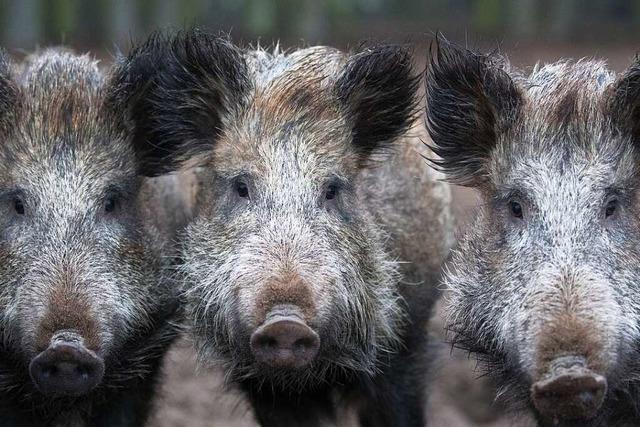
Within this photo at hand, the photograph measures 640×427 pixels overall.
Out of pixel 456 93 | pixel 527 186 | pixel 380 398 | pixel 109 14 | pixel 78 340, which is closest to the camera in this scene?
pixel 78 340

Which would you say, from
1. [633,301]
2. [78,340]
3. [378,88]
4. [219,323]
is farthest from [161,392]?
[633,301]

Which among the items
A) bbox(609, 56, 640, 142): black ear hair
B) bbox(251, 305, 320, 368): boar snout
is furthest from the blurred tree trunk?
bbox(251, 305, 320, 368): boar snout

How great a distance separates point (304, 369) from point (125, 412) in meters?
1.28

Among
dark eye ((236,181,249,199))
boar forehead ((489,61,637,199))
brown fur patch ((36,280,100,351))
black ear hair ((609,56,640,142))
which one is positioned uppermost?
black ear hair ((609,56,640,142))

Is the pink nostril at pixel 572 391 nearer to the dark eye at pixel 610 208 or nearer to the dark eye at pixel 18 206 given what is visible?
the dark eye at pixel 610 208

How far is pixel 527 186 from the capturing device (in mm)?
6457

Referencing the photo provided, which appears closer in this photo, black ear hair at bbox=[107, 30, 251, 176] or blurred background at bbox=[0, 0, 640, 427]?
black ear hair at bbox=[107, 30, 251, 176]

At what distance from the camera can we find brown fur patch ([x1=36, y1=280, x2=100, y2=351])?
6.08 meters

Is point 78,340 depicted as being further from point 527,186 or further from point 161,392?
point 527,186

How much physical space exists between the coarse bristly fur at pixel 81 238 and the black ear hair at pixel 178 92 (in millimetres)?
59

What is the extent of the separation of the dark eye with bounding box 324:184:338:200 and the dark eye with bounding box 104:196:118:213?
121 centimetres

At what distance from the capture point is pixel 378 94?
7.12m

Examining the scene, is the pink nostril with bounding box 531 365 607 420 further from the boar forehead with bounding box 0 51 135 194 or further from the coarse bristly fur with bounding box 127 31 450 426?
the boar forehead with bounding box 0 51 135 194

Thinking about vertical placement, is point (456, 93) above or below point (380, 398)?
above
